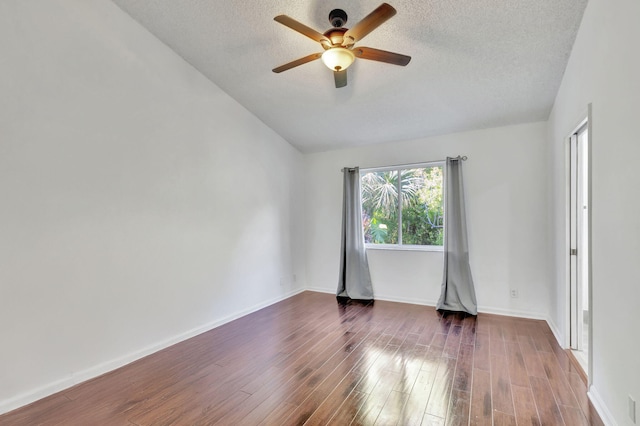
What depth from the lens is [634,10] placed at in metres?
1.47

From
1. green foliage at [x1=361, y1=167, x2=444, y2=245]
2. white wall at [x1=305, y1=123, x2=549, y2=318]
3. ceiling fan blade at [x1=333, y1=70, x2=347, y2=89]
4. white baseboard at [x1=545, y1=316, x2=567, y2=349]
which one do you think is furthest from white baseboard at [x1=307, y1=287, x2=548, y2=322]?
ceiling fan blade at [x1=333, y1=70, x2=347, y2=89]

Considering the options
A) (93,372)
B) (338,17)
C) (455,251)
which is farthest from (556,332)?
(93,372)

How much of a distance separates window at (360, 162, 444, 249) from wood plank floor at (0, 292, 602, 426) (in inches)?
52.6

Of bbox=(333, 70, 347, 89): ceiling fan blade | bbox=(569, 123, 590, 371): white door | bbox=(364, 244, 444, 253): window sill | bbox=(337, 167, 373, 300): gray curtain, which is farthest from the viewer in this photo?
bbox=(337, 167, 373, 300): gray curtain

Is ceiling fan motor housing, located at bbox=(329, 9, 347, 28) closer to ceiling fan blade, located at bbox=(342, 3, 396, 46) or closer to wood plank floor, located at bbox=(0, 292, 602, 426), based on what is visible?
ceiling fan blade, located at bbox=(342, 3, 396, 46)

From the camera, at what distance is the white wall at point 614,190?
1.51 metres

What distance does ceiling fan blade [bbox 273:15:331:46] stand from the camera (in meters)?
2.04

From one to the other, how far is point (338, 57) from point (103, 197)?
2.27 meters

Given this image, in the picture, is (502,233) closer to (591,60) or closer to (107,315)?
(591,60)

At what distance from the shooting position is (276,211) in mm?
4727

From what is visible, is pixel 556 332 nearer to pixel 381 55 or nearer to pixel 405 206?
pixel 405 206

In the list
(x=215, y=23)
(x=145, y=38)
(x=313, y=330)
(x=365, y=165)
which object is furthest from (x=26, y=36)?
(x=365, y=165)

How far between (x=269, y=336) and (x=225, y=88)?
294cm

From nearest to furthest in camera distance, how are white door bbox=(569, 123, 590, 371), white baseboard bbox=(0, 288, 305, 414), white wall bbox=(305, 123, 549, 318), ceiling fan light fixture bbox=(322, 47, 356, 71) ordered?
white baseboard bbox=(0, 288, 305, 414), ceiling fan light fixture bbox=(322, 47, 356, 71), white door bbox=(569, 123, 590, 371), white wall bbox=(305, 123, 549, 318)
